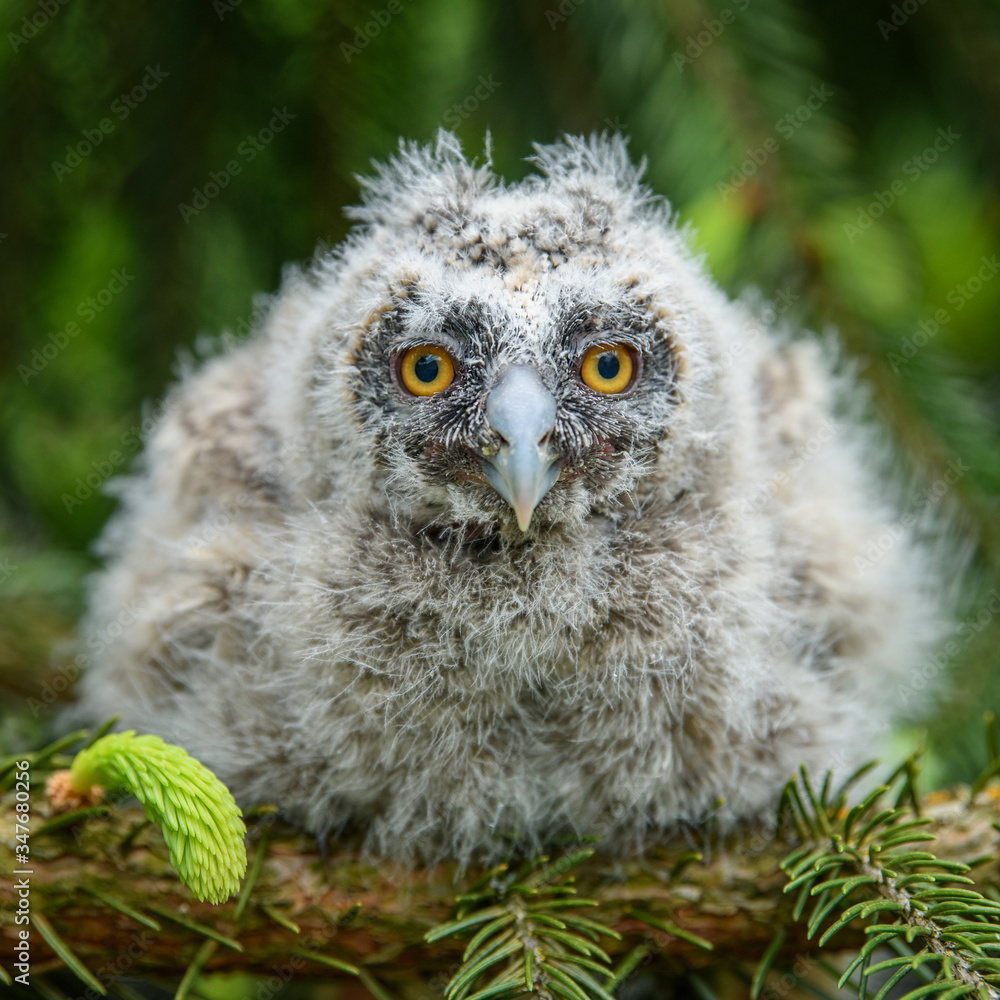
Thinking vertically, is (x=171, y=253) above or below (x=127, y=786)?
above

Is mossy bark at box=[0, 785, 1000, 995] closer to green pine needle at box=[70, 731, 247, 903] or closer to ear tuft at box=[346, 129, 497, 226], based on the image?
green pine needle at box=[70, 731, 247, 903]

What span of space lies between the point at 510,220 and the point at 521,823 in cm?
125

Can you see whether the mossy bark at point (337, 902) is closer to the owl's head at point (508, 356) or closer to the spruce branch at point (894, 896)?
the spruce branch at point (894, 896)

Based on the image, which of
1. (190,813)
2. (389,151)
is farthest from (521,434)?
(389,151)

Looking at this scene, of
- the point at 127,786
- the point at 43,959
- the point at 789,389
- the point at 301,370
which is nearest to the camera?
the point at 127,786

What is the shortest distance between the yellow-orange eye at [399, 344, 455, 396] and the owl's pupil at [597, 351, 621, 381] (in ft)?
0.94

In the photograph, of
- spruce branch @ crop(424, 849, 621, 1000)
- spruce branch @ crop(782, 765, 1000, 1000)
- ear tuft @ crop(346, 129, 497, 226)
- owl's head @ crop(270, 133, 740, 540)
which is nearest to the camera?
spruce branch @ crop(782, 765, 1000, 1000)

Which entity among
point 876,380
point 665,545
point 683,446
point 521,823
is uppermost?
point 876,380

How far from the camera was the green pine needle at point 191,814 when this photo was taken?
4.93 feet

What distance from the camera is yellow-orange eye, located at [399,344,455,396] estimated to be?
74.7 inches

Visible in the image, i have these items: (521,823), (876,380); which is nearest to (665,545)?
(521,823)

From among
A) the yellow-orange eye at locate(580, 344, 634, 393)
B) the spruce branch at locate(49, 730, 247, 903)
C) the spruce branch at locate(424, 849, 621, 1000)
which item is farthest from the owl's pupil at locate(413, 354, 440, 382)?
the spruce branch at locate(424, 849, 621, 1000)

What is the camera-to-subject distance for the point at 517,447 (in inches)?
66.7

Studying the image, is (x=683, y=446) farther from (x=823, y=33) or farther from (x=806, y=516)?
(x=823, y=33)
